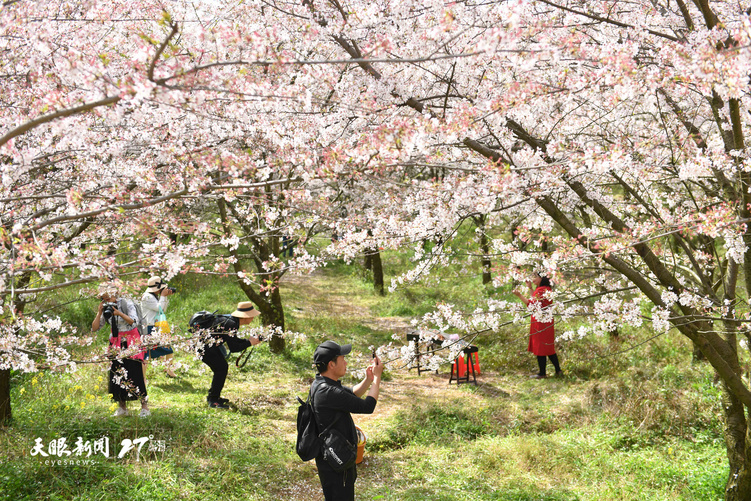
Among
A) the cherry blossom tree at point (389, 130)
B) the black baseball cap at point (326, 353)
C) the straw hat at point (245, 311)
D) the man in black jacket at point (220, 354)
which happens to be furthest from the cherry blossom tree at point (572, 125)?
the straw hat at point (245, 311)

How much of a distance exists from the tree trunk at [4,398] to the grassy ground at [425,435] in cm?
12

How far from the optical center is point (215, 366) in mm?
6820

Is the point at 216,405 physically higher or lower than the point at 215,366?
lower

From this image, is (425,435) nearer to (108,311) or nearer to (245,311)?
(245,311)

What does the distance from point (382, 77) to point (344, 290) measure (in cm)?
1302

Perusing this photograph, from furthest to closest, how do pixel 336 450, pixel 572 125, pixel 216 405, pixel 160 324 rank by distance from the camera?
pixel 160 324 → pixel 216 405 → pixel 572 125 → pixel 336 450

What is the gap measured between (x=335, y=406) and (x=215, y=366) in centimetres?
362

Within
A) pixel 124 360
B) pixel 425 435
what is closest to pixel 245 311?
pixel 124 360

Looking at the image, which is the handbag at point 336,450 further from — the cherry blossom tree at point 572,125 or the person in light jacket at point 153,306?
the person in light jacket at point 153,306

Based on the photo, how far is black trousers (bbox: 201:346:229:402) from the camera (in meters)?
6.81

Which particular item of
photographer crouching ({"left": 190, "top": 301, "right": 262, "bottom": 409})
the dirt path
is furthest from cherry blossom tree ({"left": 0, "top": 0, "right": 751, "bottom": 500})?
the dirt path

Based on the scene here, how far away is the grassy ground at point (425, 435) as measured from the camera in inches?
195

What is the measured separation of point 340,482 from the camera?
371 centimetres

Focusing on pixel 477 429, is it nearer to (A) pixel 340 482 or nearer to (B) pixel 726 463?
(B) pixel 726 463
